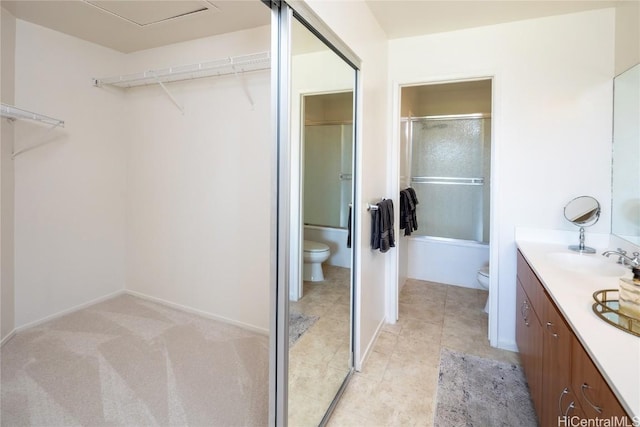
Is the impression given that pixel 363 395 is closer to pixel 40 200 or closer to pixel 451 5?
pixel 451 5

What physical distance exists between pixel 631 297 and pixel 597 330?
8.6 inches

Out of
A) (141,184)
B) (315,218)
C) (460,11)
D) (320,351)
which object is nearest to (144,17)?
(141,184)

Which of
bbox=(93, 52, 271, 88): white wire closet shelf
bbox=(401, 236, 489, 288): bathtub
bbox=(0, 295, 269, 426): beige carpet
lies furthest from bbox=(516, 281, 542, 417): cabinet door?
bbox=(93, 52, 271, 88): white wire closet shelf

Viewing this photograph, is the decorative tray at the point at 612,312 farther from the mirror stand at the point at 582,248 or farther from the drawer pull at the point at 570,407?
the mirror stand at the point at 582,248

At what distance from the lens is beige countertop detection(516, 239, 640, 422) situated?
75 centimetres

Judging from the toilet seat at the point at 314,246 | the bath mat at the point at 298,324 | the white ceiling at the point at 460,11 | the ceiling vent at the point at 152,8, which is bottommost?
the bath mat at the point at 298,324

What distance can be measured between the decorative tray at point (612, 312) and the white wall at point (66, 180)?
3.65 metres

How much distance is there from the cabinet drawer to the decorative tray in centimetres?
25

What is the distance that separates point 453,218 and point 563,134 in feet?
6.16

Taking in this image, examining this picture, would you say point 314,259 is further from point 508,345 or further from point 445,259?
point 445,259

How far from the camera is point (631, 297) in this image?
1.08 meters

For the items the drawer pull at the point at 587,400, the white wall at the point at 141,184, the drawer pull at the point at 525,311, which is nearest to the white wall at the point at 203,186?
the white wall at the point at 141,184

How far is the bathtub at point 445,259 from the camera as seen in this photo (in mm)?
3754

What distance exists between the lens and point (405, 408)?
1.81m
